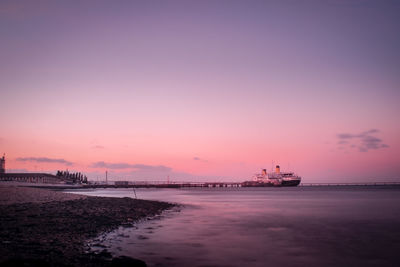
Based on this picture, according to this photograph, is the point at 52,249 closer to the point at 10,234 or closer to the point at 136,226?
the point at 10,234

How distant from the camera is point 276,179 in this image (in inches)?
6545

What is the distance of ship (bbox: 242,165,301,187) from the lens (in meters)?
162

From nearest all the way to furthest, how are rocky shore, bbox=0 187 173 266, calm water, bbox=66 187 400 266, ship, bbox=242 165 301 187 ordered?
1. rocky shore, bbox=0 187 173 266
2. calm water, bbox=66 187 400 266
3. ship, bbox=242 165 301 187

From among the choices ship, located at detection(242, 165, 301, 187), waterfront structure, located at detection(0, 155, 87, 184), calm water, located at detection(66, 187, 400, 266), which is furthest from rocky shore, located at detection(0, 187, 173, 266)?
ship, located at detection(242, 165, 301, 187)

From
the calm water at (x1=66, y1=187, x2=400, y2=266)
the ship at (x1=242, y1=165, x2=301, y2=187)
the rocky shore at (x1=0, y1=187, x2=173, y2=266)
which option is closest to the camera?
the rocky shore at (x1=0, y1=187, x2=173, y2=266)

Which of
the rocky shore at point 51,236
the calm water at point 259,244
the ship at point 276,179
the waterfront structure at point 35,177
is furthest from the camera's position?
the ship at point 276,179

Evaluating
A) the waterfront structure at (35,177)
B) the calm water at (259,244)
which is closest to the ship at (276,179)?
the waterfront structure at (35,177)

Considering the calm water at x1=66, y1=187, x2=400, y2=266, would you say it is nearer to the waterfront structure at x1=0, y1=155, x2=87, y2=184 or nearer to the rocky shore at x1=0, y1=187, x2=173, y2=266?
the rocky shore at x1=0, y1=187, x2=173, y2=266

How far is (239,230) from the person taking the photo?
21828 mm

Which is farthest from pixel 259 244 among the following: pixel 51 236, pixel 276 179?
pixel 276 179

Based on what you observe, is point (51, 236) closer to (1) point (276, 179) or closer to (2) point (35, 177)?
(2) point (35, 177)

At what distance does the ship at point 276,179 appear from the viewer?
162000mm

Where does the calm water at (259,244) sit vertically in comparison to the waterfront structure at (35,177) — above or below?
below

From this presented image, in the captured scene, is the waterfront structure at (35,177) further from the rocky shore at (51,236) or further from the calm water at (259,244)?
the calm water at (259,244)
